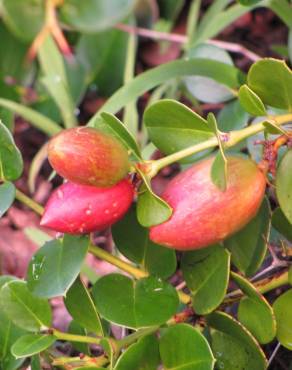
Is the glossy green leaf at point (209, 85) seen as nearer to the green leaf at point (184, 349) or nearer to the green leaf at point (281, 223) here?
the green leaf at point (281, 223)

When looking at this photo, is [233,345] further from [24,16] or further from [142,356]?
[24,16]

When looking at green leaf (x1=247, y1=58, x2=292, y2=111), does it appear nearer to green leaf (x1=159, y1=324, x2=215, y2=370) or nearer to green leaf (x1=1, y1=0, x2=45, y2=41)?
green leaf (x1=159, y1=324, x2=215, y2=370)

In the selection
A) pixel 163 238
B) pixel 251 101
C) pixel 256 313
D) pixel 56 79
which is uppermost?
pixel 251 101

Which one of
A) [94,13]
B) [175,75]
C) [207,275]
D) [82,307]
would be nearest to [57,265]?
[82,307]

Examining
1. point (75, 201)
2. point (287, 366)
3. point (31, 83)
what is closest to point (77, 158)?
point (75, 201)

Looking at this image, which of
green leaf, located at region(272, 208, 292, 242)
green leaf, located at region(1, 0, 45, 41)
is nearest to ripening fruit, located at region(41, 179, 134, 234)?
green leaf, located at region(272, 208, 292, 242)

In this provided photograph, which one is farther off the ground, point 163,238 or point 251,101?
point 251,101

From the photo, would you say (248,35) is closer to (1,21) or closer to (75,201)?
(1,21)
